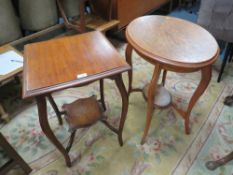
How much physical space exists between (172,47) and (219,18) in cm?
82

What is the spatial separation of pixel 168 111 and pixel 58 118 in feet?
2.66

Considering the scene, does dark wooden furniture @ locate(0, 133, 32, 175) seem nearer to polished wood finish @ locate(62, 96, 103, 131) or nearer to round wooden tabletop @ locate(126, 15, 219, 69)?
polished wood finish @ locate(62, 96, 103, 131)

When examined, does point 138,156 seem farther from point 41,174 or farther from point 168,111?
point 41,174

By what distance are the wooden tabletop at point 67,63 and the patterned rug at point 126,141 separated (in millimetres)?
624

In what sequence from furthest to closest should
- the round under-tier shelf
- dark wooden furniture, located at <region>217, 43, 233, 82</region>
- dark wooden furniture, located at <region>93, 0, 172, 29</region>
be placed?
1. dark wooden furniture, located at <region>93, 0, 172, 29</region>
2. dark wooden furniture, located at <region>217, 43, 233, 82</region>
3. the round under-tier shelf

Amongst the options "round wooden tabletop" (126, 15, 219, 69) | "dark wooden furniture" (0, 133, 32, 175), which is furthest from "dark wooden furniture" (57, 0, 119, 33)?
"dark wooden furniture" (0, 133, 32, 175)

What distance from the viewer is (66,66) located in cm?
88

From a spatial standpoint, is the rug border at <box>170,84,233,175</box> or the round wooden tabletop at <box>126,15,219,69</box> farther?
the rug border at <box>170,84,233,175</box>

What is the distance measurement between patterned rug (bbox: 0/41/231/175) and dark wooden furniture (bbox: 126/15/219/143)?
274 mm

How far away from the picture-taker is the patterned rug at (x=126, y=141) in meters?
1.19

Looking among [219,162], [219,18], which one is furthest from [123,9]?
[219,162]

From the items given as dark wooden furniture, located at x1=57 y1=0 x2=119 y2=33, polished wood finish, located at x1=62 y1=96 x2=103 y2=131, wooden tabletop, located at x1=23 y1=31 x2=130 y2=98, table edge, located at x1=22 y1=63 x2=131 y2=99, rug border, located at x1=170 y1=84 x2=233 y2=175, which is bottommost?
rug border, located at x1=170 y1=84 x2=233 y2=175

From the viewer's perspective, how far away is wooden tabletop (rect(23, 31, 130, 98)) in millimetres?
800

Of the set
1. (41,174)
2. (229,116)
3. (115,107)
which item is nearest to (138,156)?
(115,107)
